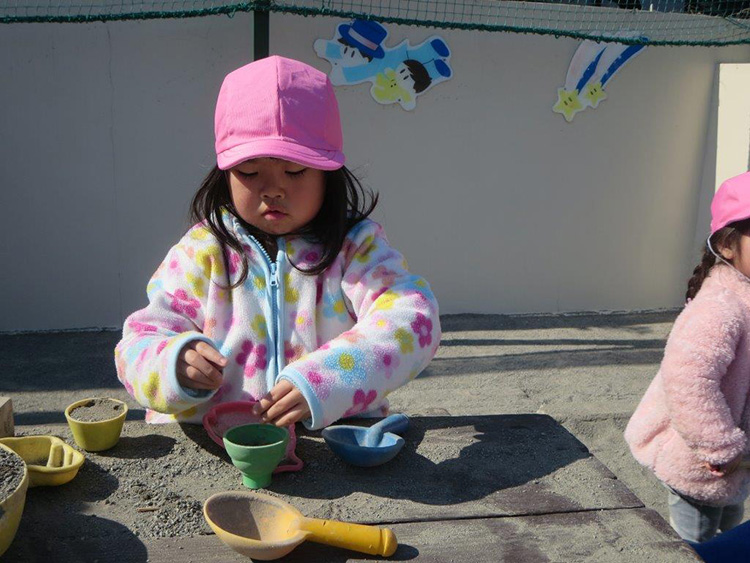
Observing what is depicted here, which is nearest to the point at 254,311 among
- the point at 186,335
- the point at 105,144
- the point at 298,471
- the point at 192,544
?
the point at 186,335

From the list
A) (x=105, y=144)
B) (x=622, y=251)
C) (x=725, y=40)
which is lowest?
(x=622, y=251)

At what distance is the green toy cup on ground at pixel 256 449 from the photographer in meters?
1.30

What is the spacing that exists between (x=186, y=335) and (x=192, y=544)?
0.43m

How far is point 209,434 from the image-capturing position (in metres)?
1.50

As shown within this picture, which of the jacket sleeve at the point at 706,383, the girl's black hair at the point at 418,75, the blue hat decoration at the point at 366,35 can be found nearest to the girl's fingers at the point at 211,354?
the jacket sleeve at the point at 706,383

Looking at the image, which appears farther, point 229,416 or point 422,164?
point 422,164

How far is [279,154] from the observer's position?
1.54m

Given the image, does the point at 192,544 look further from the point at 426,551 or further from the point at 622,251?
the point at 622,251

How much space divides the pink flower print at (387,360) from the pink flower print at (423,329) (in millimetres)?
74

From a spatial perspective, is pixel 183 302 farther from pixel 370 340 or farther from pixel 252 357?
pixel 370 340

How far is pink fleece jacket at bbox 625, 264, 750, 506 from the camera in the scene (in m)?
1.86

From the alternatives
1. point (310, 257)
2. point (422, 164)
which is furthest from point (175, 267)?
point (422, 164)

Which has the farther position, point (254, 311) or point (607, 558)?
point (254, 311)

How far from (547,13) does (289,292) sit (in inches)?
170
